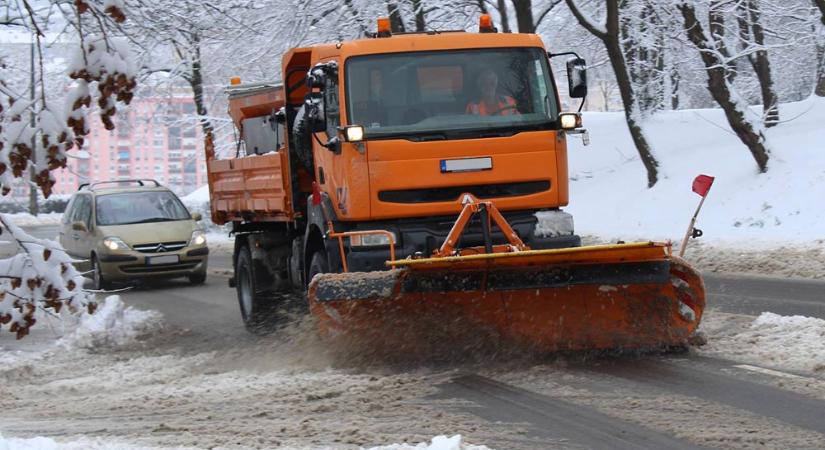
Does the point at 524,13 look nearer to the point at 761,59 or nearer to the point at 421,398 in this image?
the point at 761,59

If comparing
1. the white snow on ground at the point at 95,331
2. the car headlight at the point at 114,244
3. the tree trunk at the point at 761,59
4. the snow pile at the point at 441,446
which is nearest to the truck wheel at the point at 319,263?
the white snow on ground at the point at 95,331

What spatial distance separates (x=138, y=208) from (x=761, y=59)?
1512 centimetres

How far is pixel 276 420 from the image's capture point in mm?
6590

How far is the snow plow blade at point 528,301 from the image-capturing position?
782cm

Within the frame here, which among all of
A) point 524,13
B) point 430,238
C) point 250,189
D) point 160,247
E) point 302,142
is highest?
point 524,13

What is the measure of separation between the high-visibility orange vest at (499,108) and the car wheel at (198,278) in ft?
32.8

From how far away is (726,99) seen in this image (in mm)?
21234

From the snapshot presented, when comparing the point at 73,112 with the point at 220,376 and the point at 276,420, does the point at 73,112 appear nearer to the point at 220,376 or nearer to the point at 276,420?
the point at 276,420

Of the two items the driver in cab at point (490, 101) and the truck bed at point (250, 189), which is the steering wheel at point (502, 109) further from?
the truck bed at point (250, 189)

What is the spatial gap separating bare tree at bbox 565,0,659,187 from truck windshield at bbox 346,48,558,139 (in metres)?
13.6

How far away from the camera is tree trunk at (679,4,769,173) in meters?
20.8

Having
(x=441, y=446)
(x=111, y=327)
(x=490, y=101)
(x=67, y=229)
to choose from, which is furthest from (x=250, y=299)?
(x=67, y=229)

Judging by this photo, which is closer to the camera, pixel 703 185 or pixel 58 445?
pixel 58 445

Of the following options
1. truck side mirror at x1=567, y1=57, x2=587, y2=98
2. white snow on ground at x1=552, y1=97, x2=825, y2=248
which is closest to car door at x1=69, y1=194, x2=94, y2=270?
white snow on ground at x1=552, y1=97, x2=825, y2=248
